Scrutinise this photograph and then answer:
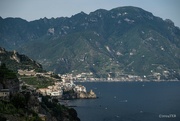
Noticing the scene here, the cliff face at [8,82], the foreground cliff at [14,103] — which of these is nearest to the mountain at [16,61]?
the cliff face at [8,82]

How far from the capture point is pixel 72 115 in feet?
346

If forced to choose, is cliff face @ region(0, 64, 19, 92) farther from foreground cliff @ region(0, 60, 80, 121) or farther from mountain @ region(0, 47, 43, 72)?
mountain @ region(0, 47, 43, 72)

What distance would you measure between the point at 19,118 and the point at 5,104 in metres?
4.41

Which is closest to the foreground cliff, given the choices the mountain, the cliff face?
the cliff face

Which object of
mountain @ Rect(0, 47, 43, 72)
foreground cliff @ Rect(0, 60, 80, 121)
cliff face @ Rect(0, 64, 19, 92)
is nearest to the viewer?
foreground cliff @ Rect(0, 60, 80, 121)

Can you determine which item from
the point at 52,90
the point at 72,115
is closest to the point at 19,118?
the point at 72,115

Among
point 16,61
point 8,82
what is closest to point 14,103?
point 8,82

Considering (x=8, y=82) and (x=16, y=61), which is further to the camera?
(x=16, y=61)

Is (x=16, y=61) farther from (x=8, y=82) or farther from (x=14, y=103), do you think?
(x=14, y=103)

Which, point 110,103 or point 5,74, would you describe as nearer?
point 5,74

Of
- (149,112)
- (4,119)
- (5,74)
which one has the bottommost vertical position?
(149,112)

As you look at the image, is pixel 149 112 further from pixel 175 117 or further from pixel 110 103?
pixel 110 103

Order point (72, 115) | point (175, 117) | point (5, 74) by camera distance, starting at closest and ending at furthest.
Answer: point (5, 74)
point (72, 115)
point (175, 117)

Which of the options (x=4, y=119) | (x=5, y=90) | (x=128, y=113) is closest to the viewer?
(x=4, y=119)
